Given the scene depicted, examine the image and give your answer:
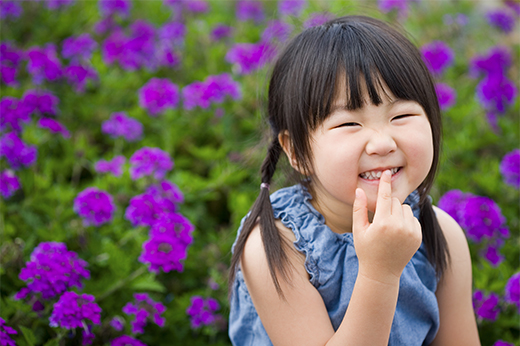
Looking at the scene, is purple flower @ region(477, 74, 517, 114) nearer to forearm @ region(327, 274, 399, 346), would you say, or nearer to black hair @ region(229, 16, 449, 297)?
black hair @ region(229, 16, 449, 297)

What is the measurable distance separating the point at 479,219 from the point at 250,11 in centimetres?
294

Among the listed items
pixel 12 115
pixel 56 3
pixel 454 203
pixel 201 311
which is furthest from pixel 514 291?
pixel 56 3

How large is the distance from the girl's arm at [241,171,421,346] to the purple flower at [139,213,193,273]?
1.74ft

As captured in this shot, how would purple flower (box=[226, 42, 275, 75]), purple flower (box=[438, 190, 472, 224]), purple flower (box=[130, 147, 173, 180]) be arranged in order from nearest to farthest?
1. purple flower (box=[438, 190, 472, 224])
2. purple flower (box=[130, 147, 173, 180])
3. purple flower (box=[226, 42, 275, 75])

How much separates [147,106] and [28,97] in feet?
2.10

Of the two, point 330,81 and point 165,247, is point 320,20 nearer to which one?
point 330,81

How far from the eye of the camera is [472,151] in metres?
2.97

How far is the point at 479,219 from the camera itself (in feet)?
6.70

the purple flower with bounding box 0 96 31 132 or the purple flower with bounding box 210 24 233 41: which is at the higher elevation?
the purple flower with bounding box 210 24 233 41

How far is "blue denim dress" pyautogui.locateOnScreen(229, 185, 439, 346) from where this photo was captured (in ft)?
4.48

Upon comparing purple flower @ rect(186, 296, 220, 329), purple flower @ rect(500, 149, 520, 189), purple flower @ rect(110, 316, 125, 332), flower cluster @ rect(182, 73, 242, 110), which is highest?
flower cluster @ rect(182, 73, 242, 110)

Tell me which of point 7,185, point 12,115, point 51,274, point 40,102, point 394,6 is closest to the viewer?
point 51,274

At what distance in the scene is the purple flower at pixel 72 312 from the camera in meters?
1.52

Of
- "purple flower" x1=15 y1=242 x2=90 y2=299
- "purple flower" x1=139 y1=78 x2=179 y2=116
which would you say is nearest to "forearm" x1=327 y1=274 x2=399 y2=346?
"purple flower" x1=15 y1=242 x2=90 y2=299
